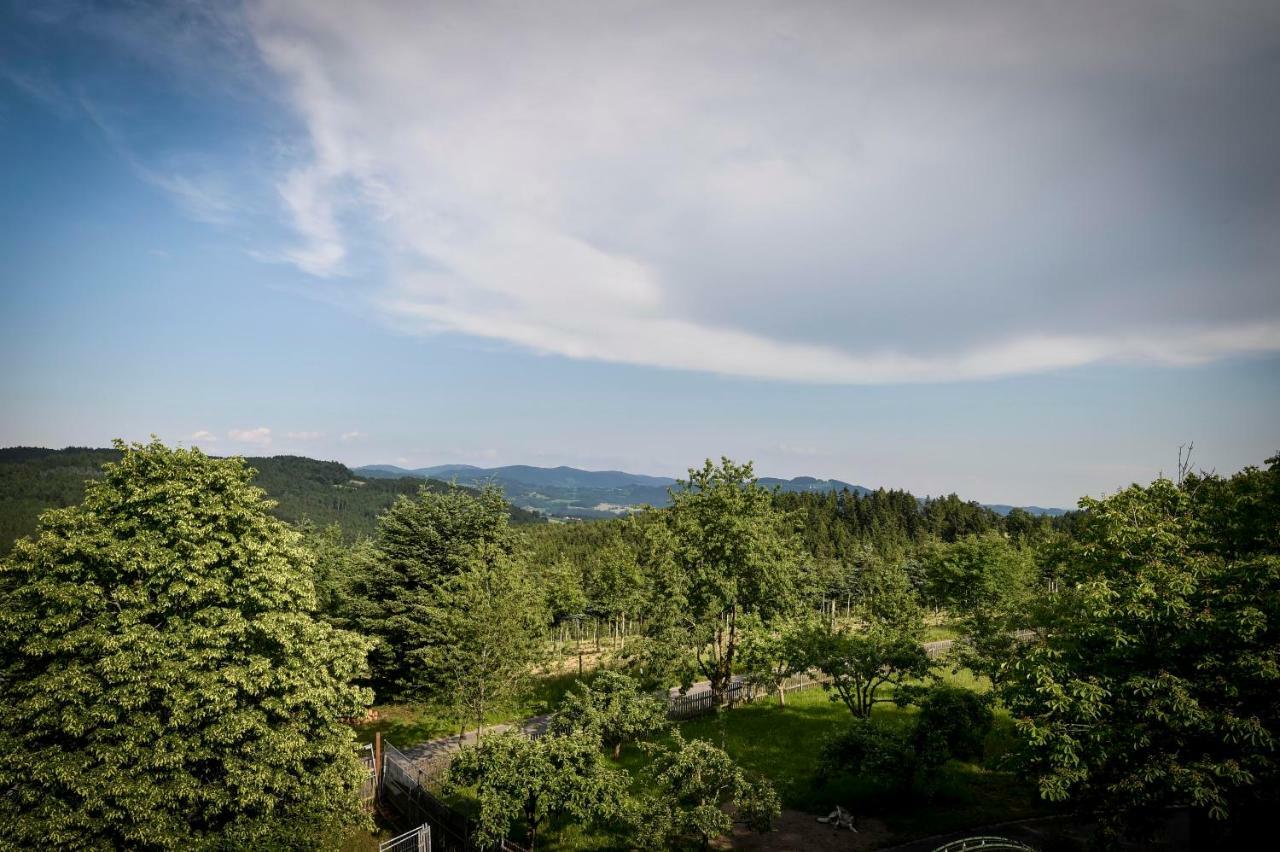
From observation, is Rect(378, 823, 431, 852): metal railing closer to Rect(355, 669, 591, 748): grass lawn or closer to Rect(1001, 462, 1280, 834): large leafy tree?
Rect(355, 669, 591, 748): grass lawn

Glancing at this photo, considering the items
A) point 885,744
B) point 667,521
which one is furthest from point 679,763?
point 667,521

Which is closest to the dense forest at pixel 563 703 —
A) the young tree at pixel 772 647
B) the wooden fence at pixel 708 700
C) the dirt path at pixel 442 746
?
the young tree at pixel 772 647

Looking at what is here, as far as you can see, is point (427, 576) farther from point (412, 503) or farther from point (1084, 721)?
point (1084, 721)

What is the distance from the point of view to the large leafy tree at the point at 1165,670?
11.1m

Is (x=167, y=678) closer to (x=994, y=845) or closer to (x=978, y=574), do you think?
(x=994, y=845)

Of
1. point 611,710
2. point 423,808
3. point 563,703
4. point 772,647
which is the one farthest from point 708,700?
point 423,808

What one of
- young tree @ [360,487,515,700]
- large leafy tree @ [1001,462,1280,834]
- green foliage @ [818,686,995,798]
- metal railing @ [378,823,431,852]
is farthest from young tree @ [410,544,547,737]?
large leafy tree @ [1001,462,1280,834]

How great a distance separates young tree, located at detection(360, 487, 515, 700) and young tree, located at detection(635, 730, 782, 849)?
16.4m

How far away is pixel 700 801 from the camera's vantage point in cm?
1441

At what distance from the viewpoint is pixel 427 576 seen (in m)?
31.3

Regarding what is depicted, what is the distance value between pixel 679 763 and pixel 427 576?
20.7m

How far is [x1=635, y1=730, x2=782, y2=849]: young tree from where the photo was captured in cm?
1359

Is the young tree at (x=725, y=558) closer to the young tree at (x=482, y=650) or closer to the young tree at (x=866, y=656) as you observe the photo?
the young tree at (x=866, y=656)

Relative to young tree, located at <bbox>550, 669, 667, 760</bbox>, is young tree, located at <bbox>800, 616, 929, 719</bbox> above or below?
above
